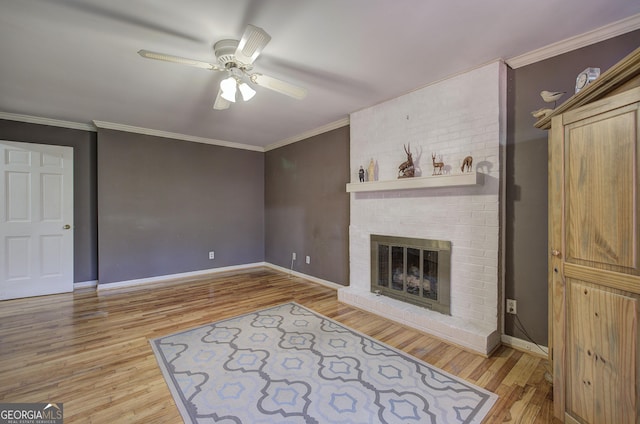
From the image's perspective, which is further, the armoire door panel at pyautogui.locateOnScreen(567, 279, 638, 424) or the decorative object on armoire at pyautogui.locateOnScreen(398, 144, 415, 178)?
the decorative object on armoire at pyautogui.locateOnScreen(398, 144, 415, 178)

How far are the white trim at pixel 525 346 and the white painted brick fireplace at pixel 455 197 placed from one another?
0.11m

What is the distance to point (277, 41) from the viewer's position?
6.75ft

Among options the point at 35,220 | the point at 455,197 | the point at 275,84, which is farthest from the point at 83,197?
the point at 455,197

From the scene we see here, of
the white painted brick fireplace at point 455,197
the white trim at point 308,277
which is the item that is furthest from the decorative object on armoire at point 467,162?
the white trim at point 308,277

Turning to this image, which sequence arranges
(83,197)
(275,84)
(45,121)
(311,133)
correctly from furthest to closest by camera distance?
(311,133) → (83,197) → (45,121) → (275,84)

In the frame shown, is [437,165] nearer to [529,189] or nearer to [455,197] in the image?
[455,197]

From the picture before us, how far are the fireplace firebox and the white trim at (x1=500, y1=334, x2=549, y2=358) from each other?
0.50m

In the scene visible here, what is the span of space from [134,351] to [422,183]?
3033 millimetres

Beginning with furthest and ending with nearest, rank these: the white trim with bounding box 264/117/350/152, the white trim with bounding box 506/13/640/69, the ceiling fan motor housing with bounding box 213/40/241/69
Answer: the white trim with bounding box 264/117/350/152 < the ceiling fan motor housing with bounding box 213/40/241/69 < the white trim with bounding box 506/13/640/69

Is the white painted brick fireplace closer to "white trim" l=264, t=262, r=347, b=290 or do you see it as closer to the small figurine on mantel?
the small figurine on mantel

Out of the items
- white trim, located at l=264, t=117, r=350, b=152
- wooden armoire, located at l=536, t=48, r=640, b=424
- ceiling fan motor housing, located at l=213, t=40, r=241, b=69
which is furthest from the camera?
white trim, located at l=264, t=117, r=350, b=152

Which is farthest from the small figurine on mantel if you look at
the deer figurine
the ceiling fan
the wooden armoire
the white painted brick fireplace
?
the wooden armoire

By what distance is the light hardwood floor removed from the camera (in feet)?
5.53

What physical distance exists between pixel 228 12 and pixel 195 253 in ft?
13.4
